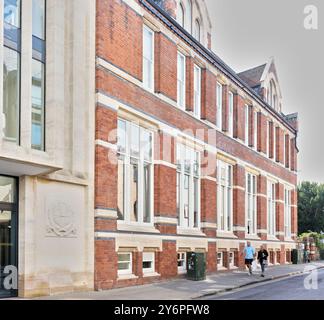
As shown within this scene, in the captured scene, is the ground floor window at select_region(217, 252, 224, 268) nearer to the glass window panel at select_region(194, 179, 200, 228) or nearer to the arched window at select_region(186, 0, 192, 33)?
the glass window panel at select_region(194, 179, 200, 228)

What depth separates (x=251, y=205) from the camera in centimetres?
3083

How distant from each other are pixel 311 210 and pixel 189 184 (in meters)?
45.0

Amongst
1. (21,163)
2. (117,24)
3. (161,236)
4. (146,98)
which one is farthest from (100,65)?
(161,236)

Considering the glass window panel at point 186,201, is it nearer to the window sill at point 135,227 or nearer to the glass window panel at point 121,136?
the window sill at point 135,227

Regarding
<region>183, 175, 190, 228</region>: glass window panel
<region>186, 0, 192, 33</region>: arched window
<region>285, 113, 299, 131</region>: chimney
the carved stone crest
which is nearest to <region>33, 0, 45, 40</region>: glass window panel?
the carved stone crest

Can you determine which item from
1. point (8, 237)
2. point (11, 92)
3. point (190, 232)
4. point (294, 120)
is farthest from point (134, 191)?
point (294, 120)

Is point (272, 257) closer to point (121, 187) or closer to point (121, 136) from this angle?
point (121, 187)

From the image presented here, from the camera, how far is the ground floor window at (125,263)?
1736 cm

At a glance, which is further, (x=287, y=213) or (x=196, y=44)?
(x=287, y=213)

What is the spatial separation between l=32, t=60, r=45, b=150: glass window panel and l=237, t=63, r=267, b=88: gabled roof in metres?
21.5

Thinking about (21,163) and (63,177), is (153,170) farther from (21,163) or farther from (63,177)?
(21,163)

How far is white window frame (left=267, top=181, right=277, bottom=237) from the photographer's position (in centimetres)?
3400

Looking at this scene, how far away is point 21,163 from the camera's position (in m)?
13.1
